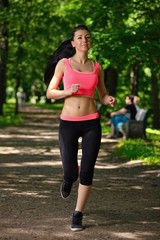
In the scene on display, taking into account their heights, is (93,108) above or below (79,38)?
below

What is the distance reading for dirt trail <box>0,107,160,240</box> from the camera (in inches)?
225

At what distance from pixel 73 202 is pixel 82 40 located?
2483 millimetres

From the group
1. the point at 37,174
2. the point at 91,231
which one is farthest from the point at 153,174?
the point at 91,231

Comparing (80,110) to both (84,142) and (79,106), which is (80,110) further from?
(84,142)

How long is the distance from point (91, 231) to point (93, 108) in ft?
4.02

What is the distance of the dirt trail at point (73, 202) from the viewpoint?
5.71 metres

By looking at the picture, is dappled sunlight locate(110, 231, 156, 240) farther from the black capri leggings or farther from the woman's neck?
the woman's neck

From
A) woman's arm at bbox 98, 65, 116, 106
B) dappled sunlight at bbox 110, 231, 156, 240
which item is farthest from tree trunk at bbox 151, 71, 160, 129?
dappled sunlight at bbox 110, 231, 156, 240

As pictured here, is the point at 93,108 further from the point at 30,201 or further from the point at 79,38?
the point at 30,201

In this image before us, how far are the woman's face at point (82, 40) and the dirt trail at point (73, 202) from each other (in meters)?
1.83

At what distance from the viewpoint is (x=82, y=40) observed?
5758 mm

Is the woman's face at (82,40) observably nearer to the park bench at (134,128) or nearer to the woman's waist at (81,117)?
the woman's waist at (81,117)

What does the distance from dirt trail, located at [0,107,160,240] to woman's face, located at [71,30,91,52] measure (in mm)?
1827

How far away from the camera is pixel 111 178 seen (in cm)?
981
